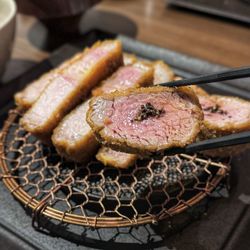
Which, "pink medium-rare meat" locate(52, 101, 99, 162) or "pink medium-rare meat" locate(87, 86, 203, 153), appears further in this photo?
"pink medium-rare meat" locate(52, 101, 99, 162)

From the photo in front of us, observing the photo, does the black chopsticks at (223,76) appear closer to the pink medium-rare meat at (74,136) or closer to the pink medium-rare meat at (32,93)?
the pink medium-rare meat at (74,136)

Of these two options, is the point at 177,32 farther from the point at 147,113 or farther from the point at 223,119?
the point at 147,113

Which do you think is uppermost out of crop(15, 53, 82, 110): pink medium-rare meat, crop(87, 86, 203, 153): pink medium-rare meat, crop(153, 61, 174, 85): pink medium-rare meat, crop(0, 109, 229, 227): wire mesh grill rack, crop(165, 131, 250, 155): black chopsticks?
crop(165, 131, 250, 155): black chopsticks

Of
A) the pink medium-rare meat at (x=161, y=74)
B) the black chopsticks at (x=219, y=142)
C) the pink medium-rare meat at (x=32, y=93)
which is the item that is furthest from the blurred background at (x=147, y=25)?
the black chopsticks at (x=219, y=142)

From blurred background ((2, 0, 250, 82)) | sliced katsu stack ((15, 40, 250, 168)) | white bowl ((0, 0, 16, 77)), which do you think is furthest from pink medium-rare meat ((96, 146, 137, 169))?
blurred background ((2, 0, 250, 82))

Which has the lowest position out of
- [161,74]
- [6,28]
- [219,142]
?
[161,74]

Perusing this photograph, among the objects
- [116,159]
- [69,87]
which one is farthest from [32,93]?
[116,159]

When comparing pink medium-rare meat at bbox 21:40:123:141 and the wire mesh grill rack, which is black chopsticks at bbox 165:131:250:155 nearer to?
the wire mesh grill rack
